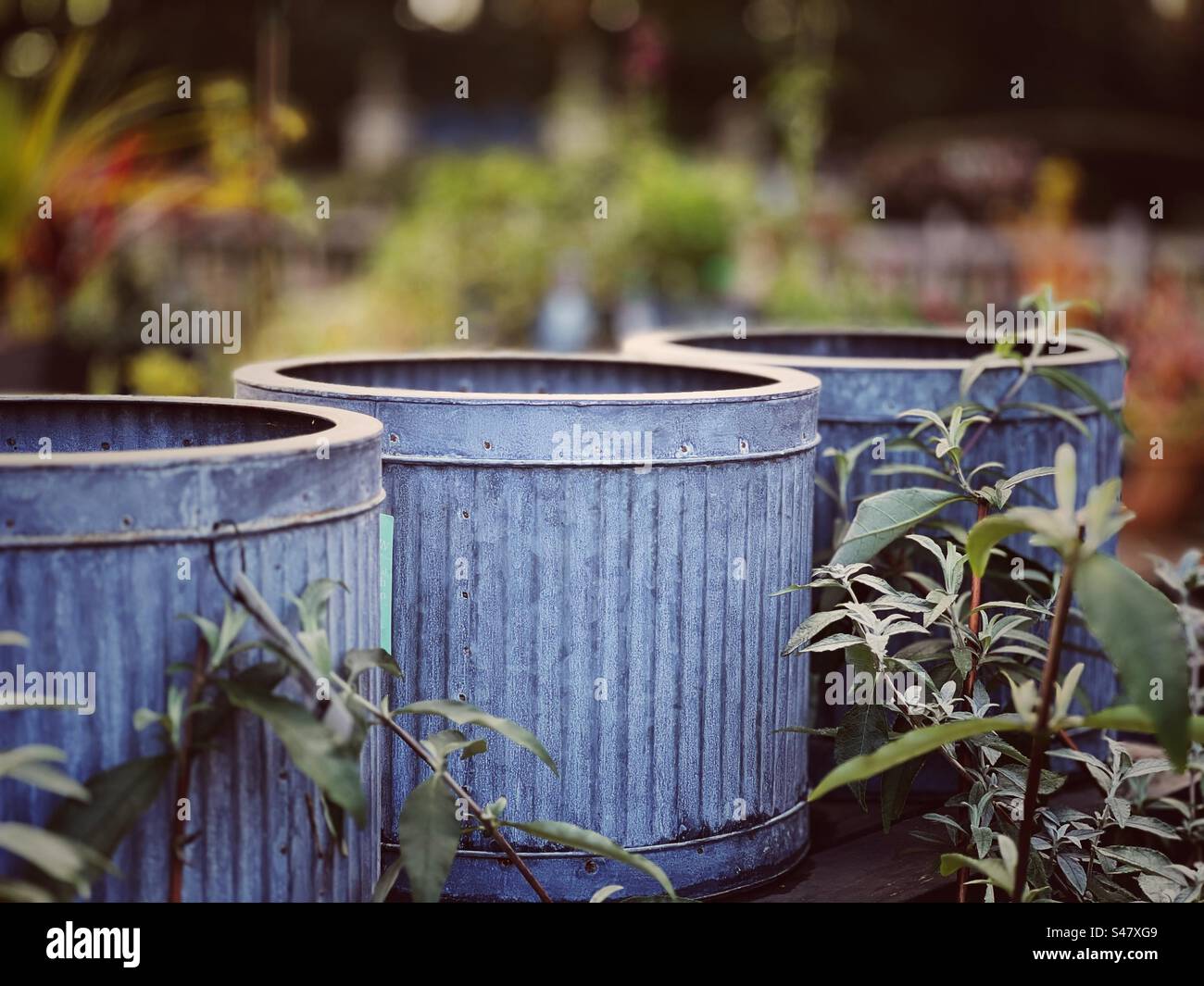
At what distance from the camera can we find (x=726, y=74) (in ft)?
76.1

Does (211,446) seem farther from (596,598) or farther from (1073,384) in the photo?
(1073,384)

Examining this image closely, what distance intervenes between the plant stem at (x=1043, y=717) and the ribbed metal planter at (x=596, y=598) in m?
0.45

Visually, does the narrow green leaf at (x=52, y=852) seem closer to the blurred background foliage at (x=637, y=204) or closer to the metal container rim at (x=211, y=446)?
the metal container rim at (x=211, y=446)

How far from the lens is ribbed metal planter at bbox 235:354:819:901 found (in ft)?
6.47

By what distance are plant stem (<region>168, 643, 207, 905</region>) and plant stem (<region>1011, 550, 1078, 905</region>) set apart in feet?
2.82

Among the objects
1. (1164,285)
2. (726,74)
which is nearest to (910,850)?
(1164,285)

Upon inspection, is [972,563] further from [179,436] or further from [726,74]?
[726,74]

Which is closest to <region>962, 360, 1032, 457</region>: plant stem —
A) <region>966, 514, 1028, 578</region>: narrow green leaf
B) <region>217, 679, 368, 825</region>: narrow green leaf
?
<region>966, 514, 1028, 578</region>: narrow green leaf

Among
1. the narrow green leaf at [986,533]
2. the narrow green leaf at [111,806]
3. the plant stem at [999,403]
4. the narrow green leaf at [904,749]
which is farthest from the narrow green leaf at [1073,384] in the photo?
the narrow green leaf at [111,806]

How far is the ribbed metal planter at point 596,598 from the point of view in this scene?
6.47 ft

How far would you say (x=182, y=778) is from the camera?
1.48m

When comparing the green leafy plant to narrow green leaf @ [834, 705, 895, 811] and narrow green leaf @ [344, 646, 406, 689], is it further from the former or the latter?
narrow green leaf @ [344, 646, 406, 689]

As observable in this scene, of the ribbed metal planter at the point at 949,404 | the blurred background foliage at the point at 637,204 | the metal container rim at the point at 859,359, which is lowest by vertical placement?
the ribbed metal planter at the point at 949,404
